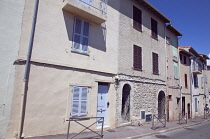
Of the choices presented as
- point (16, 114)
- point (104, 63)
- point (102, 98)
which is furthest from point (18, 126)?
point (104, 63)

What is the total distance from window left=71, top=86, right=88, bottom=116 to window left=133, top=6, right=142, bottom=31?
6.41 metres

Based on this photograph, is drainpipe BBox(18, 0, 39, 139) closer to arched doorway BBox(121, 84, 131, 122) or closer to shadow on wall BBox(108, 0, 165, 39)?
shadow on wall BBox(108, 0, 165, 39)

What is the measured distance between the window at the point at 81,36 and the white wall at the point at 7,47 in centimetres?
244

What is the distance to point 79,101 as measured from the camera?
7.26 m

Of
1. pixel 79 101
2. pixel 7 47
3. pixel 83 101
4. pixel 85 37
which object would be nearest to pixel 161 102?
pixel 83 101

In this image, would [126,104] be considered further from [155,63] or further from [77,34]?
[77,34]

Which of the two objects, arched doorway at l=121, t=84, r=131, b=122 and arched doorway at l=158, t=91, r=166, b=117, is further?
arched doorway at l=158, t=91, r=166, b=117

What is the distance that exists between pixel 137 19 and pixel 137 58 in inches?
118

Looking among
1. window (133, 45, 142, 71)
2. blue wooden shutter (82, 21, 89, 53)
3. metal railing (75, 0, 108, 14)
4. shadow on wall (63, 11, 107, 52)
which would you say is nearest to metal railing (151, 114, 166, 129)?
window (133, 45, 142, 71)

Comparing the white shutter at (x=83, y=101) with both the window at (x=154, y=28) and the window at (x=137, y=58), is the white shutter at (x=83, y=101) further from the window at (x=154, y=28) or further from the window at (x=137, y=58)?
the window at (x=154, y=28)

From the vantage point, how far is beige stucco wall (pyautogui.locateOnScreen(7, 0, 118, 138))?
5.86m

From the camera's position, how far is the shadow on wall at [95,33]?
23.7 feet

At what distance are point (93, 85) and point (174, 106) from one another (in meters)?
10.3

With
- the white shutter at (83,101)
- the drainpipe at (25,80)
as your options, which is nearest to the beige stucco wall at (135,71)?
the white shutter at (83,101)
